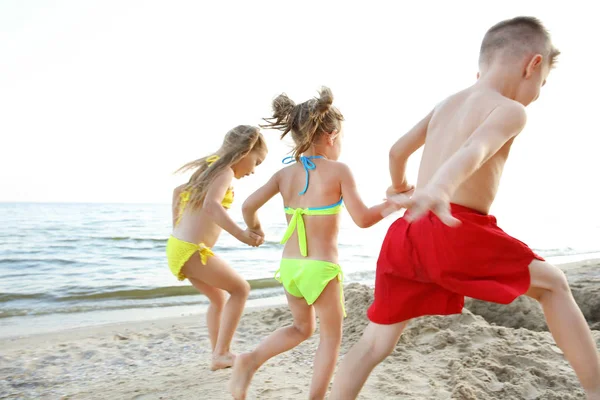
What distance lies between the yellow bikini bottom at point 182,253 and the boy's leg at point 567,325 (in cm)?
236

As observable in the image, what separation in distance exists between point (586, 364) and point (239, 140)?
105 inches

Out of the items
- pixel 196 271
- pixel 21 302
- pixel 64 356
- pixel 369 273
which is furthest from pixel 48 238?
pixel 196 271

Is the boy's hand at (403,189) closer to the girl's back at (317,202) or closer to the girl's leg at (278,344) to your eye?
the girl's back at (317,202)

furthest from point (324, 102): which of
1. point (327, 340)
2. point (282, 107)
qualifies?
point (327, 340)

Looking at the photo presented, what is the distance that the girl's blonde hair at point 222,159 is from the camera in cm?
373

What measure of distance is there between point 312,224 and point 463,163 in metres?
1.31

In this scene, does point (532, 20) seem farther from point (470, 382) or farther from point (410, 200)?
point (470, 382)

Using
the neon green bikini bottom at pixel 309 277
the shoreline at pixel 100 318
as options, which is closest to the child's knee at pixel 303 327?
the neon green bikini bottom at pixel 309 277

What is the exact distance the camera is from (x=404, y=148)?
7.65 feet

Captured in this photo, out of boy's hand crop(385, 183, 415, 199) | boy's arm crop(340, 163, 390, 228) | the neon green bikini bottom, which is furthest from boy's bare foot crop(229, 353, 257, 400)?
boy's hand crop(385, 183, 415, 199)

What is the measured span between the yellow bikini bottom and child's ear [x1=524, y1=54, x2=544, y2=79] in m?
2.44

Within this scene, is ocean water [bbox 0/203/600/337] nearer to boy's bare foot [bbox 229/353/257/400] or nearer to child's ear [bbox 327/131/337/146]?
child's ear [bbox 327/131/337/146]

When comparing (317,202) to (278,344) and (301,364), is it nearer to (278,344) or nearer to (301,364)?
(278,344)

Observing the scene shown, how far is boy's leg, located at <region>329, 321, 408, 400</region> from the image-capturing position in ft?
6.81
